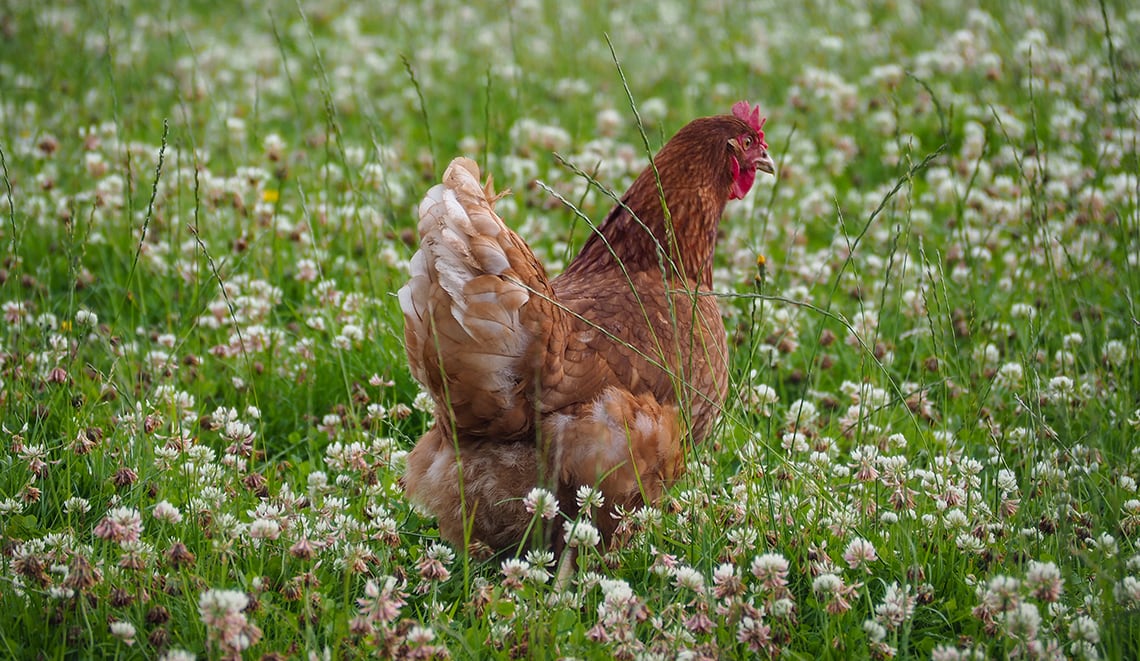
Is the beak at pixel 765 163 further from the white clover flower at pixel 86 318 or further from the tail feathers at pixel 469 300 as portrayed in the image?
the white clover flower at pixel 86 318

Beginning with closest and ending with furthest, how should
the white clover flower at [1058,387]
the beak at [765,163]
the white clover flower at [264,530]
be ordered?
the white clover flower at [264,530] → the white clover flower at [1058,387] → the beak at [765,163]

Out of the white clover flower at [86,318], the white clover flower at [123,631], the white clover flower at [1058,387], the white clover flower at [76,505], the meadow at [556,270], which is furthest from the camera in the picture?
the white clover flower at [1058,387]

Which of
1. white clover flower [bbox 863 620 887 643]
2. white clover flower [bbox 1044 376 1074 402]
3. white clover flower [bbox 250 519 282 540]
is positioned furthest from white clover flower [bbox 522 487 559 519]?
white clover flower [bbox 1044 376 1074 402]

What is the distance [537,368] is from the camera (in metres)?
3.01

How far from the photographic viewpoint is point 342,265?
4.98 m

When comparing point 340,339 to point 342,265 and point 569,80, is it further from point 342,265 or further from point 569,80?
point 569,80

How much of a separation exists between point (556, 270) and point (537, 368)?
84.5 inches

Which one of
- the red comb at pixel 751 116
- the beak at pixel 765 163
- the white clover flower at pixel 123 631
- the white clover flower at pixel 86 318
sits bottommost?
the white clover flower at pixel 123 631

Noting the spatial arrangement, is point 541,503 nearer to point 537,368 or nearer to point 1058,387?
point 537,368

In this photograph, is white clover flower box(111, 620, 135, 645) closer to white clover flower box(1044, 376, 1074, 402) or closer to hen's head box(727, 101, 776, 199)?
hen's head box(727, 101, 776, 199)

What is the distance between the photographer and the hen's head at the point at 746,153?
390 centimetres

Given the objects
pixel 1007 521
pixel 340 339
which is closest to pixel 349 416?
pixel 340 339

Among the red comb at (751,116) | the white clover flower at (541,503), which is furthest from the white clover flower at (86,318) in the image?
the red comb at (751,116)

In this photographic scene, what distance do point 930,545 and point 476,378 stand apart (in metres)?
1.33
